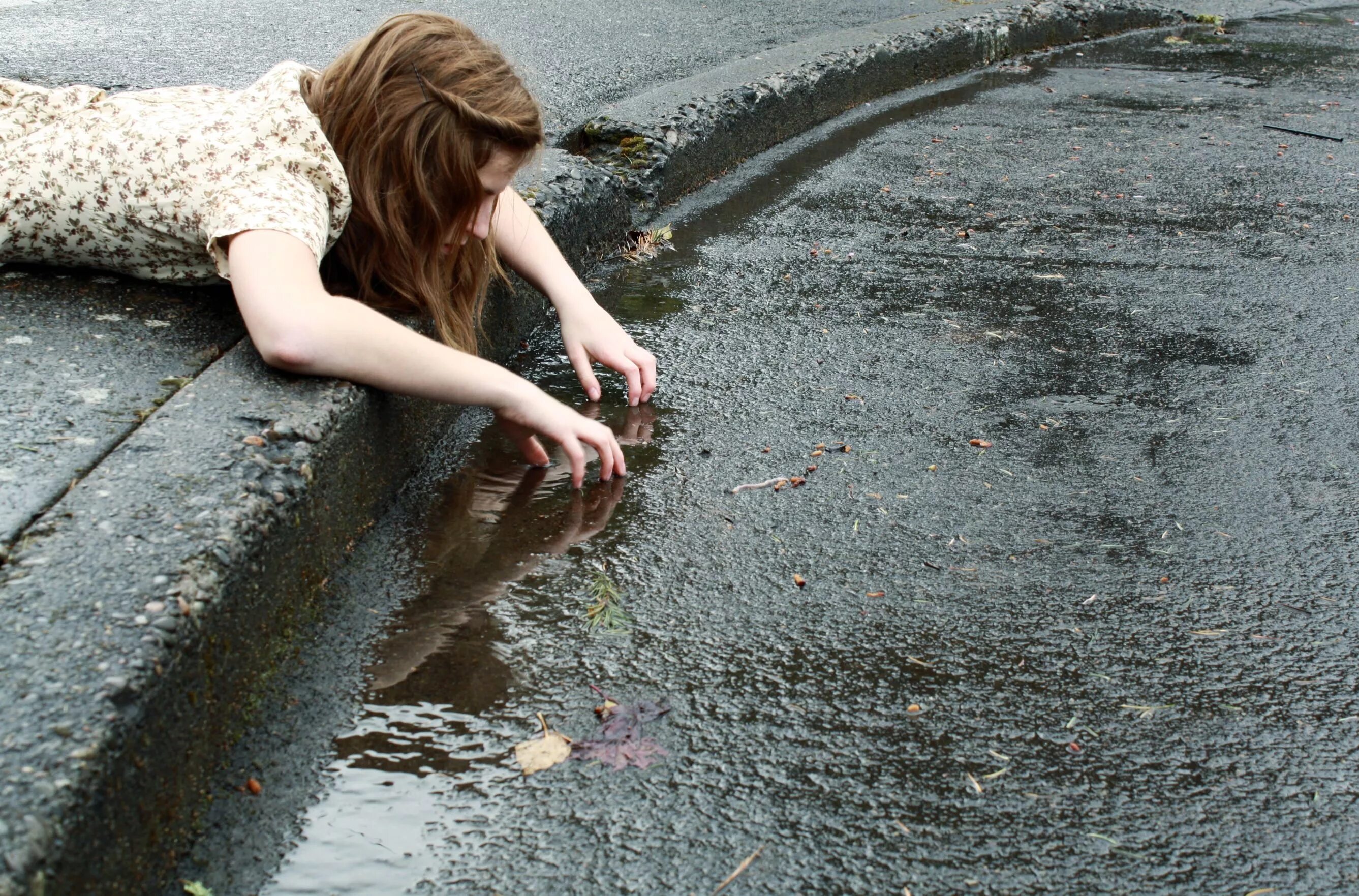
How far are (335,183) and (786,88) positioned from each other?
3384mm

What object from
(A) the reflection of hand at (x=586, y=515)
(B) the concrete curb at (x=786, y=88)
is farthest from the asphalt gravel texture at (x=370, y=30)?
(A) the reflection of hand at (x=586, y=515)

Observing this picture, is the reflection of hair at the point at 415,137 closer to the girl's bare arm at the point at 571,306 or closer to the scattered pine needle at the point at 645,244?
the girl's bare arm at the point at 571,306

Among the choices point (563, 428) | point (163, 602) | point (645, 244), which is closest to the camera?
point (163, 602)

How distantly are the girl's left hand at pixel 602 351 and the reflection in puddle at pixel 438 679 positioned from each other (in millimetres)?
140

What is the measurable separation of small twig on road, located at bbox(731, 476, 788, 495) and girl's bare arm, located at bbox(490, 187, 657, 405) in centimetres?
37

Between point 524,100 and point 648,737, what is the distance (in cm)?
126

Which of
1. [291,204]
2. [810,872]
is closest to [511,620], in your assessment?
[810,872]

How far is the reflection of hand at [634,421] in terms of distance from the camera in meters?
2.46

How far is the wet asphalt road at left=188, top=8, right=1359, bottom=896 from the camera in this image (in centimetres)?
141

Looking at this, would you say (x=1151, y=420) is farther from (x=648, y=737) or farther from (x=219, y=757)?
(x=219, y=757)

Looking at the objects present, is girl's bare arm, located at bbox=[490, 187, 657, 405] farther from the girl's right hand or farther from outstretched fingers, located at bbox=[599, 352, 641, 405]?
the girl's right hand

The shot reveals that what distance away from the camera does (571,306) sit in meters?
2.58

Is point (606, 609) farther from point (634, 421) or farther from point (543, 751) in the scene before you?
point (634, 421)

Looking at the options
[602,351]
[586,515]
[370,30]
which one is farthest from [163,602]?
[370,30]
